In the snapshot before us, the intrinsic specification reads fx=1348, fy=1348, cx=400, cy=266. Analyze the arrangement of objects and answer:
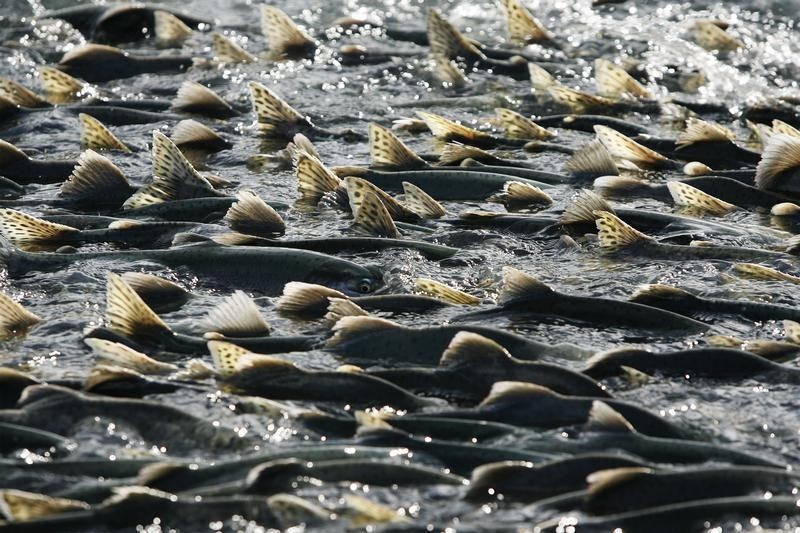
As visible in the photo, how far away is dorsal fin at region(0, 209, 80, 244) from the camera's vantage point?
7.00m

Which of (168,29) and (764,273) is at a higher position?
(764,273)

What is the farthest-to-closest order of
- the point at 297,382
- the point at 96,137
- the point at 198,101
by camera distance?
the point at 198,101 → the point at 96,137 → the point at 297,382

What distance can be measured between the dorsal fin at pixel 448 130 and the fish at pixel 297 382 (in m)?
3.70

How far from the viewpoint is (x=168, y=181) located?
7.75m

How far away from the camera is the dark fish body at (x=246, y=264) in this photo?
6.51 meters

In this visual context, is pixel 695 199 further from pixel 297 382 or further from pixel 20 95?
pixel 20 95

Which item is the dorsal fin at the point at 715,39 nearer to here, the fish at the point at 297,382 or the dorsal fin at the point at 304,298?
the dorsal fin at the point at 304,298

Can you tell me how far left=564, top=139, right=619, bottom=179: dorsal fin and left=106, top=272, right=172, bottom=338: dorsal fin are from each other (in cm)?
349

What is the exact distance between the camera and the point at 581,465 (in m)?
4.66

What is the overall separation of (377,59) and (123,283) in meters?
5.95

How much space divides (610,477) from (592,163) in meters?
4.22

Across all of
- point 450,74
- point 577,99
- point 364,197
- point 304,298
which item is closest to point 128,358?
point 304,298

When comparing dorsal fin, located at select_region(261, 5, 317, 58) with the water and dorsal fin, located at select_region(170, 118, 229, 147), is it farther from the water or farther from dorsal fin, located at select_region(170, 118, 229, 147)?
dorsal fin, located at select_region(170, 118, 229, 147)

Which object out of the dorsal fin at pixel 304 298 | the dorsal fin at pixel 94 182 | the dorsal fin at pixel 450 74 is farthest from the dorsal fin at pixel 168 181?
the dorsal fin at pixel 450 74
